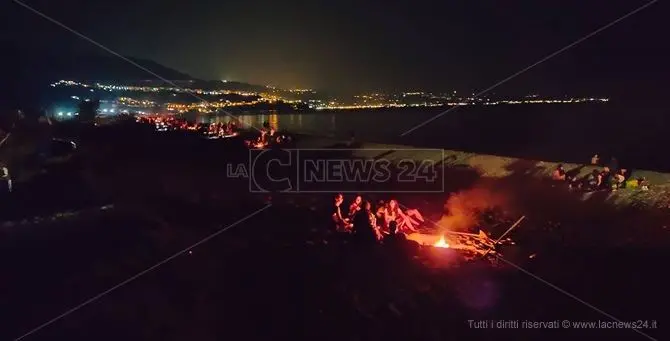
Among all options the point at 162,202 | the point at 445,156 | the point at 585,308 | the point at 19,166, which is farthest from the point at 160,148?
the point at 585,308

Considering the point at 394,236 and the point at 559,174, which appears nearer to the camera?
the point at 394,236

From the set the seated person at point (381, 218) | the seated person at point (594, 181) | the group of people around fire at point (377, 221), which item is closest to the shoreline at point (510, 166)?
the seated person at point (594, 181)

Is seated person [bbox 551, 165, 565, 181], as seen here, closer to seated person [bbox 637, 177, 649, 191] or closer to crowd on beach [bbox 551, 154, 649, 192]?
crowd on beach [bbox 551, 154, 649, 192]

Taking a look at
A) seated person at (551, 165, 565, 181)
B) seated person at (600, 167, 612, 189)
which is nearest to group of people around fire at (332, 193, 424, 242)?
seated person at (600, 167, 612, 189)

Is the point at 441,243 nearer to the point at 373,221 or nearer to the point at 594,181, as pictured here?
the point at 373,221

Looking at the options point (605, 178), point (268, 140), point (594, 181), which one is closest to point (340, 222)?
point (594, 181)

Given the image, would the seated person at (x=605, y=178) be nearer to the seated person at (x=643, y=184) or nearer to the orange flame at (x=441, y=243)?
the seated person at (x=643, y=184)

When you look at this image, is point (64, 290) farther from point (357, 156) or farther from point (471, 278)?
point (357, 156)
